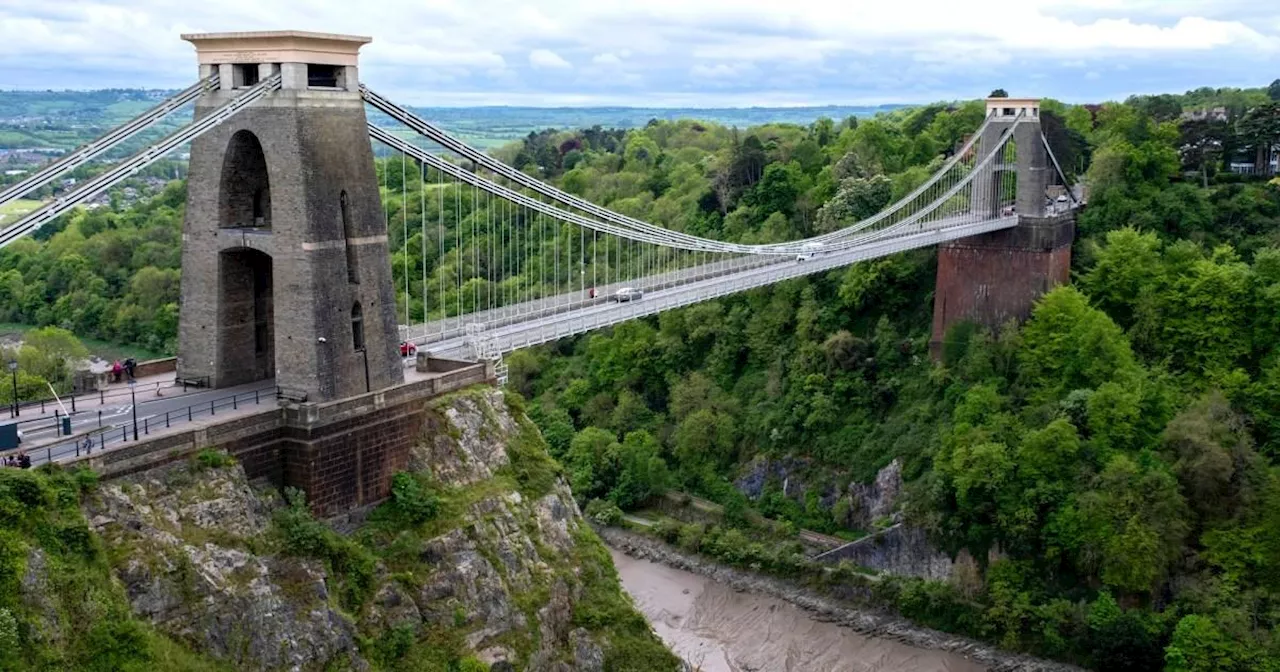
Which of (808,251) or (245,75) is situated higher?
(245,75)

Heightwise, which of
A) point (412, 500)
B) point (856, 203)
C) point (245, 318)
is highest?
point (856, 203)

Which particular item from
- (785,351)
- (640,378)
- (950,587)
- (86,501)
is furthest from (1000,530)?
(86,501)

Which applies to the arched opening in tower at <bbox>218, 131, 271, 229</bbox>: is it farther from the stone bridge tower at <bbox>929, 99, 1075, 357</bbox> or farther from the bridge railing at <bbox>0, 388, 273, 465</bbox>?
the stone bridge tower at <bbox>929, 99, 1075, 357</bbox>

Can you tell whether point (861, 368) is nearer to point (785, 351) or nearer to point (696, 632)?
point (785, 351)

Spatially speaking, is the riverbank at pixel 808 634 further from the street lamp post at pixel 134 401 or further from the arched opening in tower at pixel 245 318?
the street lamp post at pixel 134 401

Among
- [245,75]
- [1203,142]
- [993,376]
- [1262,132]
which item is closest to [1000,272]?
[993,376]

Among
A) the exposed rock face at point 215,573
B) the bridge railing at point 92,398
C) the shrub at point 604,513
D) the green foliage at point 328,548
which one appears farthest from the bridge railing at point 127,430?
the shrub at point 604,513

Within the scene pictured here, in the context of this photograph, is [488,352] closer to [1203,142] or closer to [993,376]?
[993,376]

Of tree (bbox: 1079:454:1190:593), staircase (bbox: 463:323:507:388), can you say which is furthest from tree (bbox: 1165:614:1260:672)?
staircase (bbox: 463:323:507:388)
